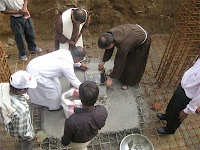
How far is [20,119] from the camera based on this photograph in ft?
8.32

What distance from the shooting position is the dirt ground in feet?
17.8

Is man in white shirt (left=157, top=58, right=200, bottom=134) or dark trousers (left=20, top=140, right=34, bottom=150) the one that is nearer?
man in white shirt (left=157, top=58, right=200, bottom=134)

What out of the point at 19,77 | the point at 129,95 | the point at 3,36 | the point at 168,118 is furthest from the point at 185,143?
the point at 3,36

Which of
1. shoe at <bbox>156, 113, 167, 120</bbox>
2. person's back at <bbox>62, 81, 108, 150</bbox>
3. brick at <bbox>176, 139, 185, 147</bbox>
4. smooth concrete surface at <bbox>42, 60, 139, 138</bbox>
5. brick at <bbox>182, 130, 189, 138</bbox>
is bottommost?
brick at <bbox>176, 139, 185, 147</bbox>

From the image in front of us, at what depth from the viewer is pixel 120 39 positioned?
11.5ft

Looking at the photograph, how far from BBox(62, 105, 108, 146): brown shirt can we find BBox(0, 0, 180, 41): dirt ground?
145 inches

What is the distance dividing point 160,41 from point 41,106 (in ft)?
12.3

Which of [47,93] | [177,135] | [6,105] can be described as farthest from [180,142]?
[6,105]

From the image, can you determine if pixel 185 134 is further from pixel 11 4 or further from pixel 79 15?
pixel 11 4

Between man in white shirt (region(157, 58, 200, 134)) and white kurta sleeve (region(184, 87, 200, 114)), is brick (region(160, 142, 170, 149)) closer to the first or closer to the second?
man in white shirt (region(157, 58, 200, 134))

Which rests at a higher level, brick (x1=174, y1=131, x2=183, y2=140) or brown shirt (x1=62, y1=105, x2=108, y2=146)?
brown shirt (x1=62, y1=105, x2=108, y2=146)

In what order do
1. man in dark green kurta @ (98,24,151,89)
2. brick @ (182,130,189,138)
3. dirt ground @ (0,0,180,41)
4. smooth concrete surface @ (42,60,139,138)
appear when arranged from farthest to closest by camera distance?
dirt ground @ (0,0,180,41) → brick @ (182,130,189,138) → smooth concrete surface @ (42,60,139,138) → man in dark green kurta @ (98,24,151,89)

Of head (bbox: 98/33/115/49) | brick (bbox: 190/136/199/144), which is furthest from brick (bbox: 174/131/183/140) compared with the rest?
head (bbox: 98/33/115/49)

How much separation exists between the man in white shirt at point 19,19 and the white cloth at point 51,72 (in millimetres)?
1364
